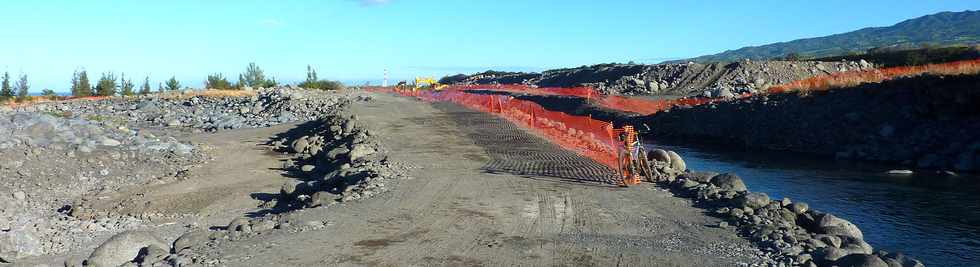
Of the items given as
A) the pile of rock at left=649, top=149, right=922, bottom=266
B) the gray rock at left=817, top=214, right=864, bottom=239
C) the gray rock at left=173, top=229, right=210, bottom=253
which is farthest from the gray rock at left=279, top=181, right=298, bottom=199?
the gray rock at left=817, top=214, right=864, bottom=239

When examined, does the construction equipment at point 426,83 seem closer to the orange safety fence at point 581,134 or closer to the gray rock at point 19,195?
the orange safety fence at point 581,134

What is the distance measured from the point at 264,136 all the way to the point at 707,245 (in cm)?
2255

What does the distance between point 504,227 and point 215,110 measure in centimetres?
3739

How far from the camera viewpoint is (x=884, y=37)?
159 metres

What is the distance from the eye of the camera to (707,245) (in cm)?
902

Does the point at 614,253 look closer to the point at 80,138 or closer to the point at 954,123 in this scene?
the point at 80,138

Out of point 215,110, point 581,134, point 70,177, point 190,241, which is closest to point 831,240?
point 190,241

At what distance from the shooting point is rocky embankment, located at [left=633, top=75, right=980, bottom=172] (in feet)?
76.3

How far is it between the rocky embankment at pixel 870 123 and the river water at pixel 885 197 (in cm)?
175

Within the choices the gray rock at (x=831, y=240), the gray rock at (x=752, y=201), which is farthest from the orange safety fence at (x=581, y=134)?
the gray rock at (x=831, y=240)

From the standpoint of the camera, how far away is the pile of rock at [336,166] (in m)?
13.1

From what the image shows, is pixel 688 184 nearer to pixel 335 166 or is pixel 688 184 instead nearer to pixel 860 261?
pixel 860 261

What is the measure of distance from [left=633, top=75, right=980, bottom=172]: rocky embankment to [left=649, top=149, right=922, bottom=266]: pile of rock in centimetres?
1249

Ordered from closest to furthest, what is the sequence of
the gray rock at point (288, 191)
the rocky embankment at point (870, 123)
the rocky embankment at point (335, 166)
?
the rocky embankment at point (335, 166) → the gray rock at point (288, 191) → the rocky embankment at point (870, 123)
